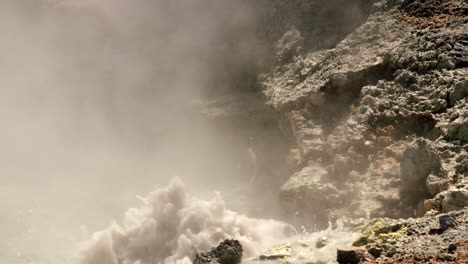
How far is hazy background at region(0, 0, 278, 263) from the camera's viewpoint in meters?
12.7

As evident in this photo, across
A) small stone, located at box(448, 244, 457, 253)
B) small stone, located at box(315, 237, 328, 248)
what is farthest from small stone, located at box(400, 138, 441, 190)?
small stone, located at box(448, 244, 457, 253)

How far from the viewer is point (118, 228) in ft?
34.1

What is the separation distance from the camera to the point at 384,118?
32.2 ft

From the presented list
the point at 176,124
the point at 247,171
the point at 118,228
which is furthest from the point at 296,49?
the point at 118,228

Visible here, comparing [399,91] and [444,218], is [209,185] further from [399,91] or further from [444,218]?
[444,218]

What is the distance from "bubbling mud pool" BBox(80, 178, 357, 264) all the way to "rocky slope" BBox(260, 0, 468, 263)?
2.70 ft

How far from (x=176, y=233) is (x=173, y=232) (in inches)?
3.1

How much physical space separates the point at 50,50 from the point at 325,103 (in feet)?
33.5

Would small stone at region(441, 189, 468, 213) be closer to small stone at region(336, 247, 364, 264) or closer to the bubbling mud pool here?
small stone at region(336, 247, 364, 264)

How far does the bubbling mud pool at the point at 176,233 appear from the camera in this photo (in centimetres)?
966

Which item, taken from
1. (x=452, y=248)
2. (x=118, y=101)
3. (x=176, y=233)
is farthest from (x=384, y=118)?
(x=118, y=101)

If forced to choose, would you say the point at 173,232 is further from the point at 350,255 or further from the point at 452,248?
the point at 452,248

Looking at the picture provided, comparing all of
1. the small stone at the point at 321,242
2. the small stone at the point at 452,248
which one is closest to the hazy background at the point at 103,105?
the small stone at the point at 321,242

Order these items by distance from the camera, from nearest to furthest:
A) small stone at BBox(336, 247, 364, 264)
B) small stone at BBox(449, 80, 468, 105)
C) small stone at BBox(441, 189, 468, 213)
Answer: small stone at BBox(336, 247, 364, 264)
small stone at BBox(441, 189, 468, 213)
small stone at BBox(449, 80, 468, 105)
